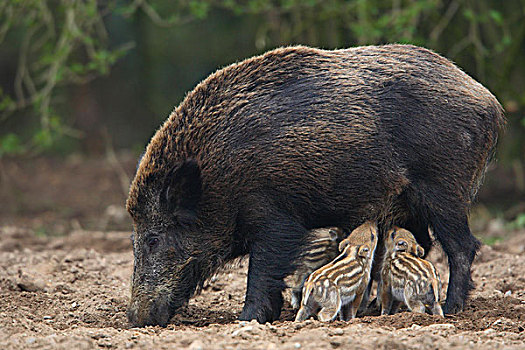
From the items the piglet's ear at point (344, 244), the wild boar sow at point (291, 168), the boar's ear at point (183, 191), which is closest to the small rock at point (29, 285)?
the wild boar sow at point (291, 168)

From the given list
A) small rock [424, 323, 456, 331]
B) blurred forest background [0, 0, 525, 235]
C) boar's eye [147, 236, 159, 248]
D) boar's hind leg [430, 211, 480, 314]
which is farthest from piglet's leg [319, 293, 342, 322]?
blurred forest background [0, 0, 525, 235]

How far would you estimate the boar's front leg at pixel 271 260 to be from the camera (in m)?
5.01

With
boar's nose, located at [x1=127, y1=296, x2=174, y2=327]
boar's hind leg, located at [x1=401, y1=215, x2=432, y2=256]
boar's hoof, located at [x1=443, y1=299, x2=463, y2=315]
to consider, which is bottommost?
boar's nose, located at [x1=127, y1=296, x2=174, y2=327]

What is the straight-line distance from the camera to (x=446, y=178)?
17.1 feet

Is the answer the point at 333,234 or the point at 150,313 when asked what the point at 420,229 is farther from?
the point at 150,313

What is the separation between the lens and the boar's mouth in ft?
16.9

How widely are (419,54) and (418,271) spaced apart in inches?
67.8

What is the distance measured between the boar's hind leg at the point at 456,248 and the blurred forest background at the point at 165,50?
209 cm

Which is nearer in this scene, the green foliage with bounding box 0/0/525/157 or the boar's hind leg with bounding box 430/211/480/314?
the boar's hind leg with bounding box 430/211/480/314

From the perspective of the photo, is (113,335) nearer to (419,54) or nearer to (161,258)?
(161,258)

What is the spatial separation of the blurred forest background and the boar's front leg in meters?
3.04

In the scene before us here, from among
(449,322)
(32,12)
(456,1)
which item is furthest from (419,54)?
(32,12)

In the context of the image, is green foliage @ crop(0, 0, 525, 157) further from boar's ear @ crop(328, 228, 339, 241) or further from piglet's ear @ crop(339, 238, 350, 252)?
piglet's ear @ crop(339, 238, 350, 252)

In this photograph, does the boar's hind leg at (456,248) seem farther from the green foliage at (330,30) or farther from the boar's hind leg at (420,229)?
the green foliage at (330,30)
